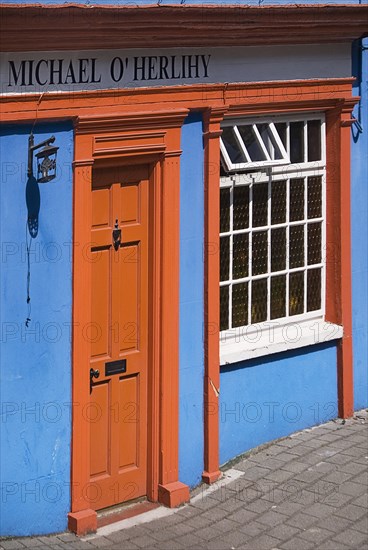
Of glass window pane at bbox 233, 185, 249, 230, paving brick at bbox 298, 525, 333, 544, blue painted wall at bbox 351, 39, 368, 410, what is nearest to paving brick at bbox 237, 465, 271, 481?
paving brick at bbox 298, 525, 333, 544

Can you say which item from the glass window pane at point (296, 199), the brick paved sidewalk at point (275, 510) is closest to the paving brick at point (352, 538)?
the brick paved sidewalk at point (275, 510)

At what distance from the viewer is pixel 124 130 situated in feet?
27.2

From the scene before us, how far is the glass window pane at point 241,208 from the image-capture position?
9.52m

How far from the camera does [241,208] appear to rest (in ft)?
31.4

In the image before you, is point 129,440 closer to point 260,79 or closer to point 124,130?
point 124,130

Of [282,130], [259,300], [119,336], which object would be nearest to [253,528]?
[119,336]

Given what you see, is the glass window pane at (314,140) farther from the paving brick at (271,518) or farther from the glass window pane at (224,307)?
the paving brick at (271,518)

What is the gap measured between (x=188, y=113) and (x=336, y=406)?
11.1 ft

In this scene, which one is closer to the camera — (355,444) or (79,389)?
(79,389)

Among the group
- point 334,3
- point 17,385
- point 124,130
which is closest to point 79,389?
point 17,385

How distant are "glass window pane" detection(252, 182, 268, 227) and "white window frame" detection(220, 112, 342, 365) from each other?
0.05m

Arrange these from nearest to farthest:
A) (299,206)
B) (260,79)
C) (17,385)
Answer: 1. (17,385)
2. (260,79)
3. (299,206)

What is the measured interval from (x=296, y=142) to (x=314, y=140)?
0.92ft

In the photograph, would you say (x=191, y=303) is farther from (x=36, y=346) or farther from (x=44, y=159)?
(x=44, y=159)
